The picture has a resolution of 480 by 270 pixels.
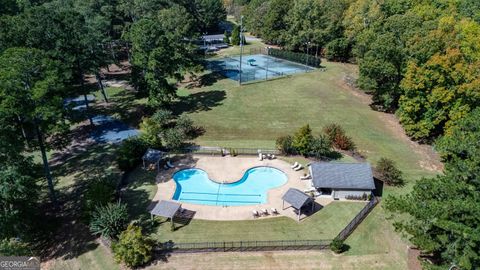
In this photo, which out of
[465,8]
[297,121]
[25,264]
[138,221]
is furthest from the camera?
[465,8]

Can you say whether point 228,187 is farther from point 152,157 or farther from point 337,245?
point 337,245

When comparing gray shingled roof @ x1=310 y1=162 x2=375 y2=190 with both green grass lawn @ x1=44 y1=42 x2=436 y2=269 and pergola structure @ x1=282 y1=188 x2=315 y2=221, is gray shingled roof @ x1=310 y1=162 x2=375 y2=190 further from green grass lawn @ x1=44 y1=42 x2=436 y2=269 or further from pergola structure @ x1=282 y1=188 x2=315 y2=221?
pergola structure @ x1=282 y1=188 x2=315 y2=221

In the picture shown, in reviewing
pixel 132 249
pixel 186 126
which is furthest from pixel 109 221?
pixel 186 126

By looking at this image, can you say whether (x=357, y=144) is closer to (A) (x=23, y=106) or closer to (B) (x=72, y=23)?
(A) (x=23, y=106)

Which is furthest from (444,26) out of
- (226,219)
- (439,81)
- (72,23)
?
(72,23)

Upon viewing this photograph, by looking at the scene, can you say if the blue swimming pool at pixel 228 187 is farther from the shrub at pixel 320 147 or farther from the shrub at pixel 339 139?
the shrub at pixel 339 139

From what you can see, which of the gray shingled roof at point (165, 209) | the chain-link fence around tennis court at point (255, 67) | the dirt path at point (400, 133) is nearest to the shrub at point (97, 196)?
the gray shingled roof at point (165, 209)

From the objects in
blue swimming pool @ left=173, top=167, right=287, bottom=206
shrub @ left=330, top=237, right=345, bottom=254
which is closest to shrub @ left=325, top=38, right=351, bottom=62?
blue swimming pool @ left=173, top=167, right=287, bottom=206
